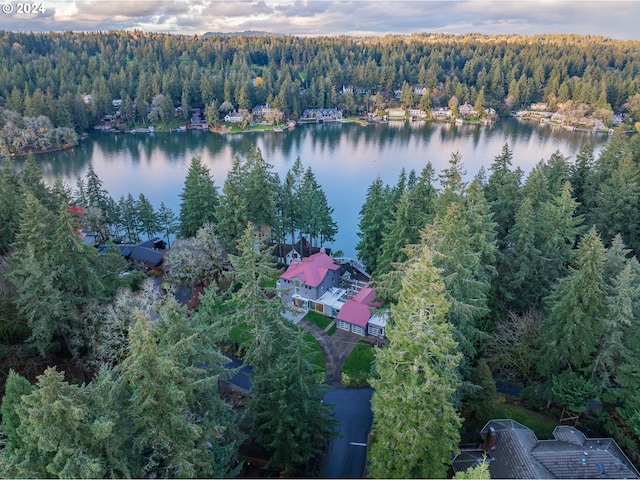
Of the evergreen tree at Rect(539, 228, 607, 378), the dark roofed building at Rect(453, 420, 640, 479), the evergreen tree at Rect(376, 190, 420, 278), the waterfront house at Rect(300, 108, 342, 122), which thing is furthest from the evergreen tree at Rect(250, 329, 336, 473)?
the waterfront house at Rect(300, 108, 342, 122)

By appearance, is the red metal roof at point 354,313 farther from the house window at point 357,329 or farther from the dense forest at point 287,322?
the dense forest at point 287,322

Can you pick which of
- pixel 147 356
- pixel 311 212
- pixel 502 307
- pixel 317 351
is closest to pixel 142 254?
pixel 311 212

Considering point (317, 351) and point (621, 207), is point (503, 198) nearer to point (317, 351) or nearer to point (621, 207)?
point (621, 207)

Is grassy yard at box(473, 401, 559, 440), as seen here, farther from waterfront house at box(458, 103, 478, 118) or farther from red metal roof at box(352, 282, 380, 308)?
waterfront house at box(458, 103, 478, 118)

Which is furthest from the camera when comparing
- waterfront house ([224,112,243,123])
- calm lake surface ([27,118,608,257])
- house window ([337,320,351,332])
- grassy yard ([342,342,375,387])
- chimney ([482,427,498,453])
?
waterfront house ([224,112,243,123])

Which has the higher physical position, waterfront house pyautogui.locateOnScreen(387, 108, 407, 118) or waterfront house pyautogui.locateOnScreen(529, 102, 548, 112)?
waterfront house pyautogui.locateOnScreen(529, 102, 548, 112)

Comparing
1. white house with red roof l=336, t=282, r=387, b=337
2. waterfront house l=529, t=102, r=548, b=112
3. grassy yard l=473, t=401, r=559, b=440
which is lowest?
grassy yard l=473, t=401, r=559, b=440

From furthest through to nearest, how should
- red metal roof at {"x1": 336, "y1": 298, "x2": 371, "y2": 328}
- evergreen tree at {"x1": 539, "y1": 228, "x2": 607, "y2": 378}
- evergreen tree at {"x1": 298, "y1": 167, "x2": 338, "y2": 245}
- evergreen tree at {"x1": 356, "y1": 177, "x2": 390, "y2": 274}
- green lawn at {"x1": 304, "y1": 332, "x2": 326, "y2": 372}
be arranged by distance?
evergreen tree at {"x1": 298, "y1": 167, "x2": 338, "y2": 245} < evergreen tree at {"x1": 356, "y1": 177, "x2": 390, "y2": 274} < red metal roof at {"x1": 336, "y1": 298, "x2": 371, "y2": 328} < green lawn at {"x1": 304, "y1": 332, "x2": 326, "y2": 372} < evergreen tree at {"x1": 539, "y1": 228, "x2": 607, "y2": 378}
